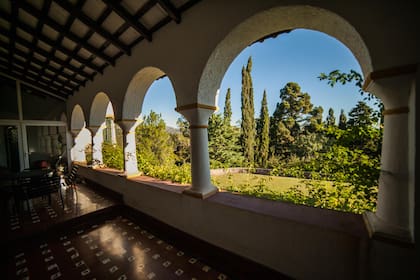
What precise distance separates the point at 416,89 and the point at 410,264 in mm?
1186

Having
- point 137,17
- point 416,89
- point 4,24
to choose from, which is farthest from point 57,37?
point 416,89

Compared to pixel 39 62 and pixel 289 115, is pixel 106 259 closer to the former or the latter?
pixel 39 62

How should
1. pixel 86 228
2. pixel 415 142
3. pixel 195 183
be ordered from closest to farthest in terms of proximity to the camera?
pixel 415 142
pixel 195 183
pixel 86 228

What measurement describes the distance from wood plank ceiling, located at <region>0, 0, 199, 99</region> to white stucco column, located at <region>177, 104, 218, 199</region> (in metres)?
1.33

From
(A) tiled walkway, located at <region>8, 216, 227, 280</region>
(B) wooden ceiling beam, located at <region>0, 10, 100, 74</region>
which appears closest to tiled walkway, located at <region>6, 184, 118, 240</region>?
(A) tiled walkway, located at <region>8, 216, 227, 280</region>

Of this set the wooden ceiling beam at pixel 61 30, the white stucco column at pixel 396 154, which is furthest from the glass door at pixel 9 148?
the white stucco column at pixel 396 154

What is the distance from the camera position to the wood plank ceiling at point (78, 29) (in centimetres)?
241

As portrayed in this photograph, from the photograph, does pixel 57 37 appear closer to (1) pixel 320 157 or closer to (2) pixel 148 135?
(2) pixel 148 135

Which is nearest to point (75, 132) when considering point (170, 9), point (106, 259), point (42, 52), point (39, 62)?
point (39, 62)

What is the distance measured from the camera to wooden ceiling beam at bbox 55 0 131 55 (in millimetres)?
2580

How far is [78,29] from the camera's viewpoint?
10.5ft

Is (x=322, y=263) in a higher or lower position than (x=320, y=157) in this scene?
lower

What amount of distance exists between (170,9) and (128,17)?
29.1 inches

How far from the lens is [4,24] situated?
343cm
